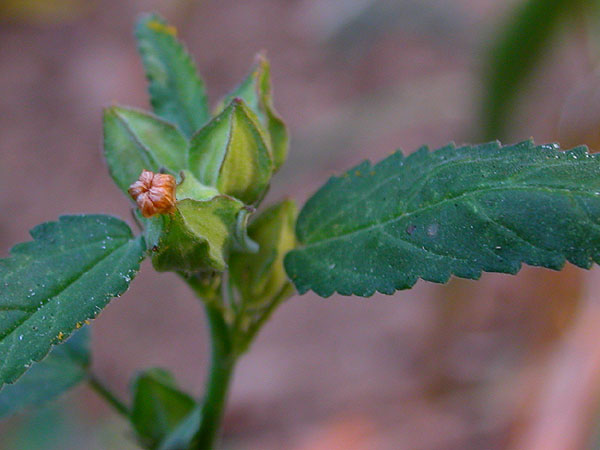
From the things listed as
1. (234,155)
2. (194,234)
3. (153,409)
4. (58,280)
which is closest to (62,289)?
(58,280)

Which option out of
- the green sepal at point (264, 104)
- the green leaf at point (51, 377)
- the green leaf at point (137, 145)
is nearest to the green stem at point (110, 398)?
the green leaf at point (51, 377)

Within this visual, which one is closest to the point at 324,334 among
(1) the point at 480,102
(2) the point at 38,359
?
(1) the point at 480,102

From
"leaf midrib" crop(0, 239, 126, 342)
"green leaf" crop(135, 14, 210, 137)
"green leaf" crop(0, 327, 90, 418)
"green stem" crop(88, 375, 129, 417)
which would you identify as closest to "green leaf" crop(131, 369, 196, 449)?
"green stem" crop(88, 375, 129, 417)

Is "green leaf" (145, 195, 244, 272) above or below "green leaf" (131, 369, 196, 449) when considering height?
above

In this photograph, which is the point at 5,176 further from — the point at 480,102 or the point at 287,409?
the point at 480,102

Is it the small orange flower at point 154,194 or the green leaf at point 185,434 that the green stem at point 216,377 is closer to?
the green leaf at point 185,434

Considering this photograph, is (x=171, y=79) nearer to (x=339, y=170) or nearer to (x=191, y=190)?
(x=191, y=190)

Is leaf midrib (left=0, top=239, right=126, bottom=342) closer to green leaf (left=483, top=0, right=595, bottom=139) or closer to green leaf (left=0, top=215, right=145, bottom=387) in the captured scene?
green leaf (left=0, top=215, right=145, bottom=387)
